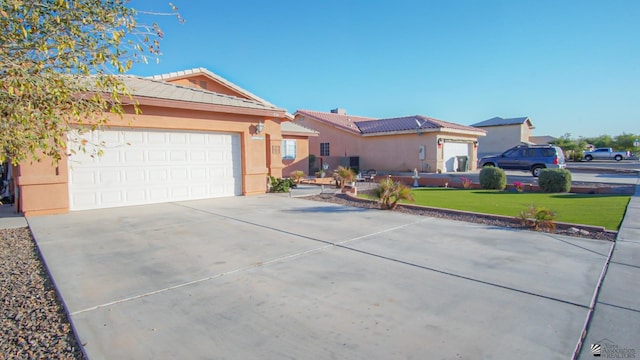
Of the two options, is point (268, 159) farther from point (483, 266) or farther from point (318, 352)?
point (318, 352)

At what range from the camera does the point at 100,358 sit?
3037mm

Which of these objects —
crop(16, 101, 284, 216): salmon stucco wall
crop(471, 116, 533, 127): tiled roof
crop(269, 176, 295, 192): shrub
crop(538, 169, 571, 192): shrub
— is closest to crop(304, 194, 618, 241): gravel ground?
crop(269, 176, 295, 192): shrub

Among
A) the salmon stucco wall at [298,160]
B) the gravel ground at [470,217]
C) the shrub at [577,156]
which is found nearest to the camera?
the gravel ground at [470,217]

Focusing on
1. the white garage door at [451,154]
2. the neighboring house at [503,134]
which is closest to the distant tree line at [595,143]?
the neighboring house at [503,134]

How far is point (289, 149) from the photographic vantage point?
2195 centimetres

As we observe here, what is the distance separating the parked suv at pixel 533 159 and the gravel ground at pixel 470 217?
13.8 m

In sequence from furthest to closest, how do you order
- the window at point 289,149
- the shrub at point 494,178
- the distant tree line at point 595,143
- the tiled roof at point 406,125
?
the distant tree line at point 595,143, the tiled roof at point 406,125, the window at point 289,149, the shrub at point 494,178

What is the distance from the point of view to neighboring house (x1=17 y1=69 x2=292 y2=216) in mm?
9578

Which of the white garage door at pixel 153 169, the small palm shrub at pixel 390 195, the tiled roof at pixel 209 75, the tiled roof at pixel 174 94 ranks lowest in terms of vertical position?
the small palm shrub at pixel 390 195

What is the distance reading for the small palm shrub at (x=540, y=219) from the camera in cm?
770

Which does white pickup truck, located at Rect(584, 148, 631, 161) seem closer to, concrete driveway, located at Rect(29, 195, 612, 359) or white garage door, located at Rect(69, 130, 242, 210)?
concrete driveway, located at Rect(29, 195, 612, 359)

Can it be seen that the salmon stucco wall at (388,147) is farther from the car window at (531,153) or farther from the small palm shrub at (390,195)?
the small palm shrub at (390,195)

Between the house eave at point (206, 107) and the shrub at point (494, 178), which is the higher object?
the house eave at point (206, 107)

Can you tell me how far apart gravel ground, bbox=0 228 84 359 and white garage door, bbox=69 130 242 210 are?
4.52 meters
